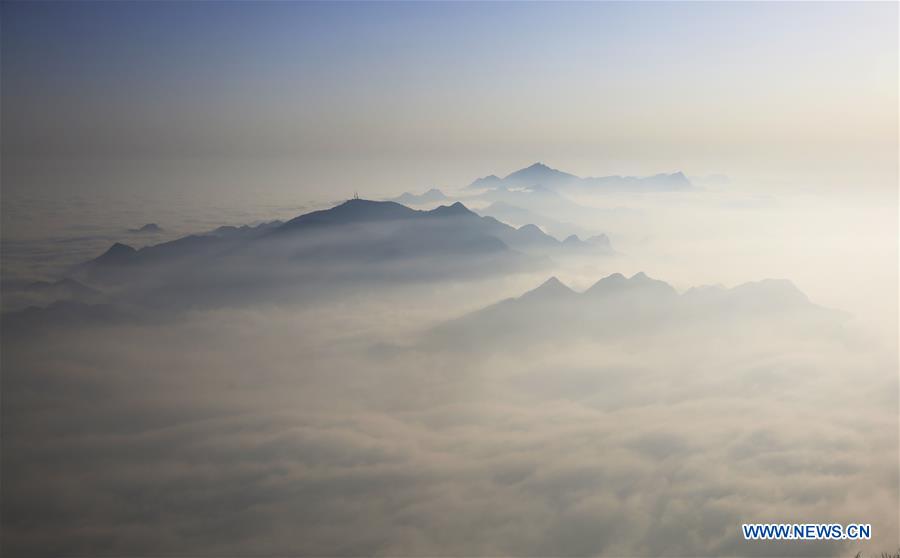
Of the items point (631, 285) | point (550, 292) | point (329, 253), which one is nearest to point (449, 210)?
point (329, 253)

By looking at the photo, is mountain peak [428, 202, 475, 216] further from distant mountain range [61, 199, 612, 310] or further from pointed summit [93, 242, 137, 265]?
pointed summit [93, 242, 137, 265]

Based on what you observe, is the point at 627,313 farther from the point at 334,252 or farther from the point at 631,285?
the point at 334,252

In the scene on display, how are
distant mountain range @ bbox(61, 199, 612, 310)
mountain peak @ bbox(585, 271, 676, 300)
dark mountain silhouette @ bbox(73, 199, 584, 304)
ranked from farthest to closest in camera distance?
1. mountain peak @ bbox(585, 271, 676, 300)
2. distant mountain range @ bbox(61, 199, 612, 310)
3. dark mountain silhouette @ bbox(73, 199, 584, 304)

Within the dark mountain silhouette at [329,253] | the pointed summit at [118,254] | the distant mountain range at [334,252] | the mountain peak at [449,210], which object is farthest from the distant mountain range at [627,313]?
the pointed summit at [118,254]

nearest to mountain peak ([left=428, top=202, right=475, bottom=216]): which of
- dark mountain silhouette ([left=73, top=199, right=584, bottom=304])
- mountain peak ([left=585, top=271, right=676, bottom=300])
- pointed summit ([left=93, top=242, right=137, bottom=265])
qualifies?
dark mountain silhouette ([left=73, top=199, right=584, bottom=304])

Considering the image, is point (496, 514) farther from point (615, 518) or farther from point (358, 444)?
point (358, 444)

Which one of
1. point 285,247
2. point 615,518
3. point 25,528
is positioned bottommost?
point 615,518

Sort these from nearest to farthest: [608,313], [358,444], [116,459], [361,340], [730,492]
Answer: [730,492] → [116,459] → [358,444] → [361,340] → [608,313]

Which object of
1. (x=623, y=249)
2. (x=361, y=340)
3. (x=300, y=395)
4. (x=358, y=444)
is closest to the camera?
(x=358, y=444)

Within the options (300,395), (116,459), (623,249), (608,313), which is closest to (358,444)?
(300,395)

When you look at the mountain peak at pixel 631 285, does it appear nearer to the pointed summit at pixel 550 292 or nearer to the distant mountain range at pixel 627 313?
the distant mountain range at pixel 627 313

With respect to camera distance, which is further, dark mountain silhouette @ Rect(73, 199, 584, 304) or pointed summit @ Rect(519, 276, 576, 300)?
pointed summit @ Rect(519, 276, 576, 300)
